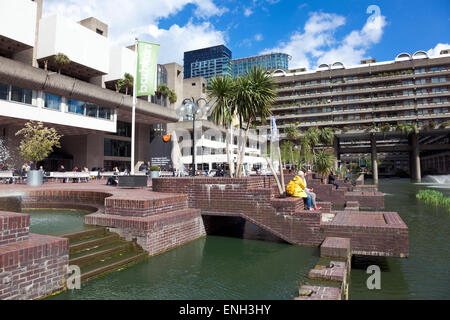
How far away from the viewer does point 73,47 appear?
96.9ft

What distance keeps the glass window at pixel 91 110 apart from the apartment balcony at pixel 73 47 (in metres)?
4.38

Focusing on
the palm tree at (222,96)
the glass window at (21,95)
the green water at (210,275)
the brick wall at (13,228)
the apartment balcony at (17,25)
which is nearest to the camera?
the brick wall at (13,228)

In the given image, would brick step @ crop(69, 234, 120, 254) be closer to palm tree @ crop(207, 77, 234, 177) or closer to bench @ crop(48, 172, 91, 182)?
palm tree @ crop(207, 77, 234, 177)

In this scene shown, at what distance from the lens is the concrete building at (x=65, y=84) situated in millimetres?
24328

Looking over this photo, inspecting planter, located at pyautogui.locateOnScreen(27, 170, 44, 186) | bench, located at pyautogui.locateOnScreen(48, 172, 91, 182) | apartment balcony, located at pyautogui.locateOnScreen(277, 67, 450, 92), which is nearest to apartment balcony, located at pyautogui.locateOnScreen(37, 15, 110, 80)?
bench, located at pyautogui.locateOnScreen(48, 172, 91, 182)

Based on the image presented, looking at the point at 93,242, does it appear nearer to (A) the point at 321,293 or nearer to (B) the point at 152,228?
(B) the point at 152,228

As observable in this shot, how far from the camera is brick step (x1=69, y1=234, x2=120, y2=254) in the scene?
5588 mm

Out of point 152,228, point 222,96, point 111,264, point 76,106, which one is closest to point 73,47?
point 76,106

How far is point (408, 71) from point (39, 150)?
69858mm

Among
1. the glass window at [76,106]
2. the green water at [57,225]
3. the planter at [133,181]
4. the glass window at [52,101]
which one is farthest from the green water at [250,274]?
the glass window at [76,106]

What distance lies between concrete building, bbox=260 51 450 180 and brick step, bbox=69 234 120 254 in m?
58.4

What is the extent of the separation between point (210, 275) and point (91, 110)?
2941 centimetres

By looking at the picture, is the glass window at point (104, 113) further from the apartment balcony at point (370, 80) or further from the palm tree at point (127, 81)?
the apartment balcony at point (370, 80)
